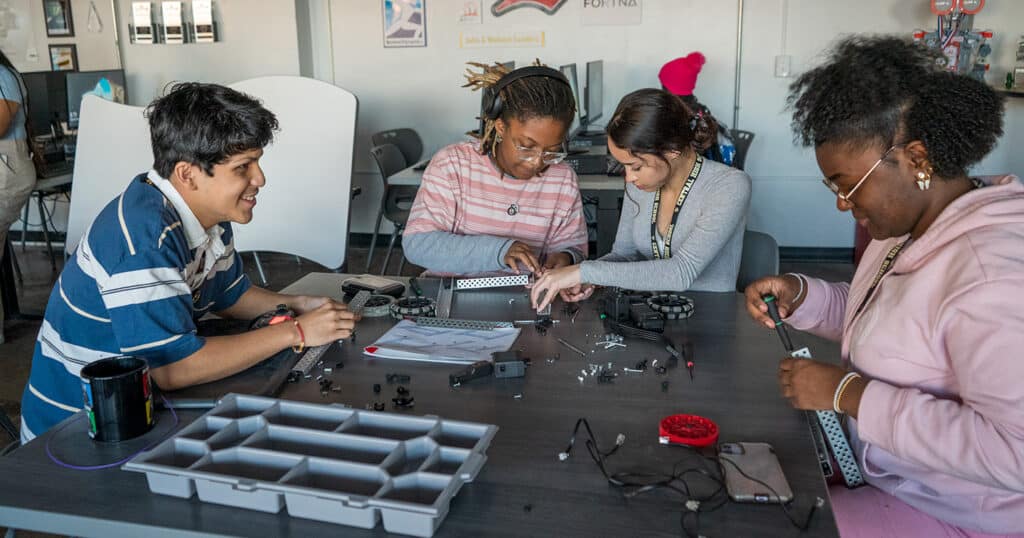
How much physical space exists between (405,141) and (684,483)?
4.47 meters

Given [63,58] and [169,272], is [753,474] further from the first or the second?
[63,58]

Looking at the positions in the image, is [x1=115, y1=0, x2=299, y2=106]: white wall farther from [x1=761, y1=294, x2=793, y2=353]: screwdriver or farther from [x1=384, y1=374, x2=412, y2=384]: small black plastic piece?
[x1=761, y1=294, x2=793, y2=353]: screwdriver

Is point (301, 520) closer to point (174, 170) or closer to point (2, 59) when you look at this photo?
point (174, 170)

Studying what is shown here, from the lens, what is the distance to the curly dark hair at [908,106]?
1.23m

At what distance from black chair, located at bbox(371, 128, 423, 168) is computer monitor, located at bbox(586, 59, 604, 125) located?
1198 mm

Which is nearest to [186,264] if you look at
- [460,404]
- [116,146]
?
A: [460,404]

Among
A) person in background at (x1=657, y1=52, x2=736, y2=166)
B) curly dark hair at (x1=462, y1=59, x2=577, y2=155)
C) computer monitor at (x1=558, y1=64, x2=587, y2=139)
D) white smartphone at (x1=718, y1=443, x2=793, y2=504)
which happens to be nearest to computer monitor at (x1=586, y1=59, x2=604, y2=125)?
computer monitor at (x1=558, y1=64, x2=587, y2=139)

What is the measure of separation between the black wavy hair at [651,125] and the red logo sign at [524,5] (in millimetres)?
3478

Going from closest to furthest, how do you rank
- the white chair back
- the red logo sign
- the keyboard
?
the white chair back → the keyboard → the red logo sign

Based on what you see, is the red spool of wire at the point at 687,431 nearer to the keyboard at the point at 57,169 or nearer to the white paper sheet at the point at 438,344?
the white paper sheet at the point at 438,344

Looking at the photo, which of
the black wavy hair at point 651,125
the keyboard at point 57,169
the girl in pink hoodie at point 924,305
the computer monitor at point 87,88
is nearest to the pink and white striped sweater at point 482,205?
the black wavy hair at point 651,125

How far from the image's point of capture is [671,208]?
2.26 meters

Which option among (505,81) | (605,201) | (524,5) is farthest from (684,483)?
(524,5)

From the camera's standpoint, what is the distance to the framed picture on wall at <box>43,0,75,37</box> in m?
5.95
